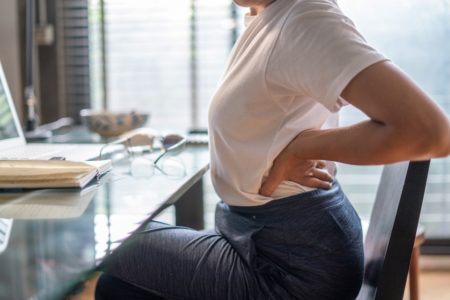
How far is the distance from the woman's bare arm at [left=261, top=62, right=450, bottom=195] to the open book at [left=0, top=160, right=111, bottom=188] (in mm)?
425

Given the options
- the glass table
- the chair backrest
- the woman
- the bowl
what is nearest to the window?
the bowl

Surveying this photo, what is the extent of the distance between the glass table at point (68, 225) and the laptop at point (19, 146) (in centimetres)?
18

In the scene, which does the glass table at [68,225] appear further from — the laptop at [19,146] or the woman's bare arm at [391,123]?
the woman's bare arm at [391,123]

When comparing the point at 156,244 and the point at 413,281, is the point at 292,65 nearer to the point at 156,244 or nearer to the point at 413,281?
the point at 156,244

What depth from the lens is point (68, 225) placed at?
0.79 metres

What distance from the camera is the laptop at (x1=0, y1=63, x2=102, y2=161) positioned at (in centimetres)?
133

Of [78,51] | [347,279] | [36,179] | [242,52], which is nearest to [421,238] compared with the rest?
[347,279]

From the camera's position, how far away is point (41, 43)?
244 centimetres

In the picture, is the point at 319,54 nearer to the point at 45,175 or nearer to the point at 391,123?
the point at 391,123

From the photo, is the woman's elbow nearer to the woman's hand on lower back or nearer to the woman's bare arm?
the woman's bare arm

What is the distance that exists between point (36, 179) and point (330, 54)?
20.1 inches

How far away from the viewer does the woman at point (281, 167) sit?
2.80 ft

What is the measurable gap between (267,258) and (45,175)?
1.26ft

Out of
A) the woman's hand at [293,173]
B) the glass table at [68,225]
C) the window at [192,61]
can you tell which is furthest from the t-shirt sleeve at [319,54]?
the window at [192,61]
